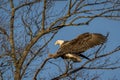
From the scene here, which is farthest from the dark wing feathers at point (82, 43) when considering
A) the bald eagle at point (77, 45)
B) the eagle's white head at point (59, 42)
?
the eagle's white head at point (59, 42)

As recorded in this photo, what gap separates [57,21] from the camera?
11.6 m

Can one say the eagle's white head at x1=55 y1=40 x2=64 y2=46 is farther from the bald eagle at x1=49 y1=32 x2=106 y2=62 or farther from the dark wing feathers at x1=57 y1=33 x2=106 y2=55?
the dark wing feathers at x1=57 y1=33 x2=106 y2=55

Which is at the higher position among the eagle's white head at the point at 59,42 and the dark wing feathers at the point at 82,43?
the dark wing feathers at the point at 82,43

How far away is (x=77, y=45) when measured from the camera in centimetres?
1066

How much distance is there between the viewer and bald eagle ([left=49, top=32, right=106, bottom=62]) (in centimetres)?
1036

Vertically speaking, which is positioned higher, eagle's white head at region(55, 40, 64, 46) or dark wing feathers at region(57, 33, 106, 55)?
dark wing feathers at region(57, 33, 106, 55)

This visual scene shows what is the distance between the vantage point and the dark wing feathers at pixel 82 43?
1050 centimetres


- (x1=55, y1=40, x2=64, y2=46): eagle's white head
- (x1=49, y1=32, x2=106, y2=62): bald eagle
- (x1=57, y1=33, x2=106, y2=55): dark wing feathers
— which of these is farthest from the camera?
(x1=55, y1=40, x2=64, y2=46): eagle's white head

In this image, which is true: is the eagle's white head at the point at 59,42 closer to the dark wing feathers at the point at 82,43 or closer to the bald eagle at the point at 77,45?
the bald eagle at the point at 77,45

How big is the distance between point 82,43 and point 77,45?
369 mm

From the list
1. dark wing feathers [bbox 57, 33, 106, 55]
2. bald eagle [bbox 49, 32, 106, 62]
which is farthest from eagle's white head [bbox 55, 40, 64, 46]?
dark wing feathers [bbox 57, 33, 106, 55]

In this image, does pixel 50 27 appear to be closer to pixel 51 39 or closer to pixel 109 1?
pixel 51 39

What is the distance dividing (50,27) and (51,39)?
33cm

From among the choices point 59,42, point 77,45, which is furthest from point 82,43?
point 59,42
